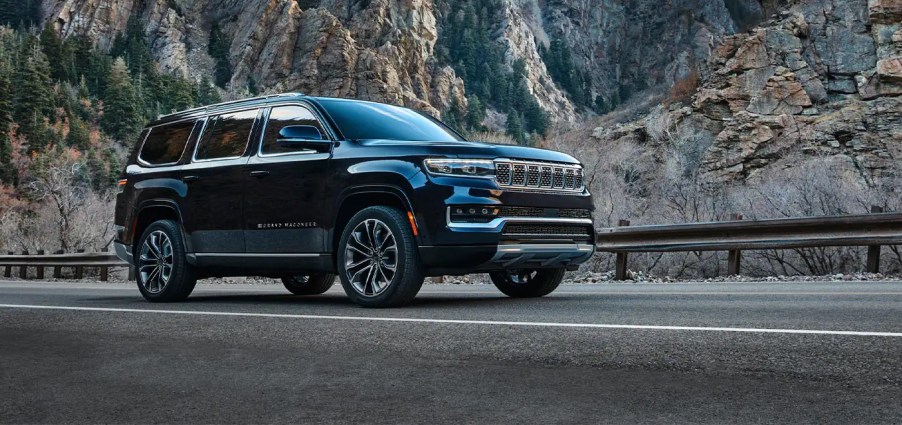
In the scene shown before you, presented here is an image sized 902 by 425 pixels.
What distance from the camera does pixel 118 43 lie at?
17475 cm

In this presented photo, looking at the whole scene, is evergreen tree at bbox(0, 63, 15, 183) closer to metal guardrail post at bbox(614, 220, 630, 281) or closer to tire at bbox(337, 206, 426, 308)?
metal guardrail post at bbox(614, 220, 630, 281)

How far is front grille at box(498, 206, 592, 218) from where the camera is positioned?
329 inches

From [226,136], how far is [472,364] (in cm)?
548

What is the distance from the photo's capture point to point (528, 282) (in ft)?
33.3

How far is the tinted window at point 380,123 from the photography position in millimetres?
9219

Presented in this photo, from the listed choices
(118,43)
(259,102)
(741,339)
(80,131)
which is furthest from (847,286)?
(118,43)

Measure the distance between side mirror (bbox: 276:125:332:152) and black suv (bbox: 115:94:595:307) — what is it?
0.01m

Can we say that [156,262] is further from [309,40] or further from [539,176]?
[309,40]

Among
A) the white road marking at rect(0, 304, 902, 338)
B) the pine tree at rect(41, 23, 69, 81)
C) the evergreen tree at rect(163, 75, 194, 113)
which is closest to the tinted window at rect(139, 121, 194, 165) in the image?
the white road marking at rect(0, 304, 902, 338)

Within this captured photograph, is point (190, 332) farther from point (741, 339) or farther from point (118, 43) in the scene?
point (118, 43)

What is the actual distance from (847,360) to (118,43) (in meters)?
183

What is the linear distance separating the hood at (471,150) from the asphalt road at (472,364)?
4.38ft

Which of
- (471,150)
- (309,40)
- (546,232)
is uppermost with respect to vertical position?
(309,40)

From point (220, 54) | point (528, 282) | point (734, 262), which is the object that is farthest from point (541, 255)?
point (220, 54)
